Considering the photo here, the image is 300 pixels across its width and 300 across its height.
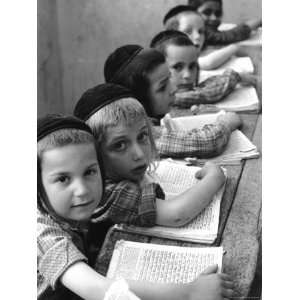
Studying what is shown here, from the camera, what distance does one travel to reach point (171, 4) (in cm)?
354

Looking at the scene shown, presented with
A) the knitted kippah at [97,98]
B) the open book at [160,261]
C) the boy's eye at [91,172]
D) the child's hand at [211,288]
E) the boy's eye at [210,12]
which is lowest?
the child's hand at [211,288]

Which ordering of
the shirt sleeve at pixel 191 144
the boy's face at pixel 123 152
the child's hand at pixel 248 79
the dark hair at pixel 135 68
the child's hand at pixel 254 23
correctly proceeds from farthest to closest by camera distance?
the child's hand at pixel 254 23, the child's hand at pixel 248 79, the dark hair at pixel 135 68, the shirt sleeve at pixel 191 144, the boy's face at pixel 123 152

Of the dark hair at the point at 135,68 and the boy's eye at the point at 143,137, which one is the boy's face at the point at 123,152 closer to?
the boy's eye at the point at 143,137

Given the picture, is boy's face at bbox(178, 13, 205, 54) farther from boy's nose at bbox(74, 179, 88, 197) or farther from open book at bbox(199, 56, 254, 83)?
boy's nose at bbox(74, 179, 88, 197)

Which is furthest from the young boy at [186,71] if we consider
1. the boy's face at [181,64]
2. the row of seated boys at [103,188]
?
the row of seated boys at [103,188]

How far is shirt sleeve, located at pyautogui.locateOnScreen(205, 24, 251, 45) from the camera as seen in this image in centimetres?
340

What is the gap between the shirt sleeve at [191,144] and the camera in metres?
1.86

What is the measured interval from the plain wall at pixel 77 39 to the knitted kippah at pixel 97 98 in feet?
4.34

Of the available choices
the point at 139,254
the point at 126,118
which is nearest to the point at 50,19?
the point at 126,118

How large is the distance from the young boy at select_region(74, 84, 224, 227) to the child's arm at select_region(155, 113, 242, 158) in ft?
0.76

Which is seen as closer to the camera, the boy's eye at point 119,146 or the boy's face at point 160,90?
the boy's eye at point 119,146

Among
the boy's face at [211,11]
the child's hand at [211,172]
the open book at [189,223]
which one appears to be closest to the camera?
the open book at [189,223]
